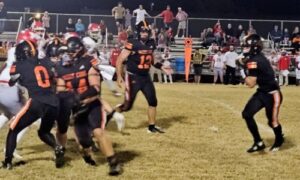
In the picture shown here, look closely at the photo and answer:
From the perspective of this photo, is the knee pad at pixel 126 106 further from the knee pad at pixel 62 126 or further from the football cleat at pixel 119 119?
the knee pad at pixel 62 126

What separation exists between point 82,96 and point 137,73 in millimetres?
3065

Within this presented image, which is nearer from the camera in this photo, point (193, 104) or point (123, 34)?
point (193, 104)

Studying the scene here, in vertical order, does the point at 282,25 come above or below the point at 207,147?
above

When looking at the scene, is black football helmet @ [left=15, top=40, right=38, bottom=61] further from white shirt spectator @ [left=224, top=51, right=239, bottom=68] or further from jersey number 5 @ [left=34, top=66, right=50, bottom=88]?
white shirt spectator @ [left=224, top=51, right=239, bottom=68]

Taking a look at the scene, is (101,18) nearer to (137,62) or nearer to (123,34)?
(123,34)

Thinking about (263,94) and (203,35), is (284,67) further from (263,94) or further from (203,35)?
(263,94)

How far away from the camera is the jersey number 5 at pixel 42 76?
315 inches

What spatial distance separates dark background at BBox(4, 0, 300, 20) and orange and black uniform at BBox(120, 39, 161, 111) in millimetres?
22004

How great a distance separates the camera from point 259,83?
366 inches

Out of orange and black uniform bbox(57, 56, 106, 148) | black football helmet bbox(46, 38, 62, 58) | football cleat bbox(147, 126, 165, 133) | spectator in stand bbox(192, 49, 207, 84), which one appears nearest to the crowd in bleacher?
spectator in stand bbox(192, 49, 207, 84)

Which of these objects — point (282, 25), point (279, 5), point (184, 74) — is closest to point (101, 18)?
point (184, 74)

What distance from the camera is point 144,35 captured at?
1090 cm

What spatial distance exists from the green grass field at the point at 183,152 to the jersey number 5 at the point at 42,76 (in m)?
1.15

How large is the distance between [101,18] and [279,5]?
11.2m
